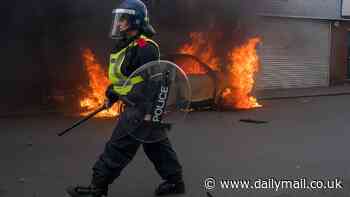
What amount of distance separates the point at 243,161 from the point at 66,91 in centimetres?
597

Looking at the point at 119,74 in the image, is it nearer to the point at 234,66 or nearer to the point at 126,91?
the point at 126,91

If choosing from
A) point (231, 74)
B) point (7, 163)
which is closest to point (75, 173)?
point (7, 163)

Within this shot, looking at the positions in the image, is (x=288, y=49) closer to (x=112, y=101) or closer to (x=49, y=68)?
(x=49, y=68)

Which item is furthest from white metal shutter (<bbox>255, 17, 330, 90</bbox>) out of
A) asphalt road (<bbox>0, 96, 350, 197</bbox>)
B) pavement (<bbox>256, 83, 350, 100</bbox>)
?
asphalt road (<bbox>0, 96, 350, 197</bbox>)

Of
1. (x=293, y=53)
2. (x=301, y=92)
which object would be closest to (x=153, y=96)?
(x=301, y=92)

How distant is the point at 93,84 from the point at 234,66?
340cm

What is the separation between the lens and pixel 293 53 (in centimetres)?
1705

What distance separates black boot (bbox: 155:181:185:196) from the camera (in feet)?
14.9

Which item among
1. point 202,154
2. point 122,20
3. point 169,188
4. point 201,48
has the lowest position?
point 202,154

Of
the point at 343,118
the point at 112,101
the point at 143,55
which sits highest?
the point at 143,55

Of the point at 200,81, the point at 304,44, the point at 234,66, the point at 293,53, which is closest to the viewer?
the point at 200,81

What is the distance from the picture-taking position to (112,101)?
4.40 m

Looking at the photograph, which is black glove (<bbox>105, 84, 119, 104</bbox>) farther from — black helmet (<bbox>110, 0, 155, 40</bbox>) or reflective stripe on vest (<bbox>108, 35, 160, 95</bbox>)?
black helmet (<bbox>110, 0, 155, 40</bbox>)

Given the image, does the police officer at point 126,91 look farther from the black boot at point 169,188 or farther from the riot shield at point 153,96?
the black boot at point 169,188
